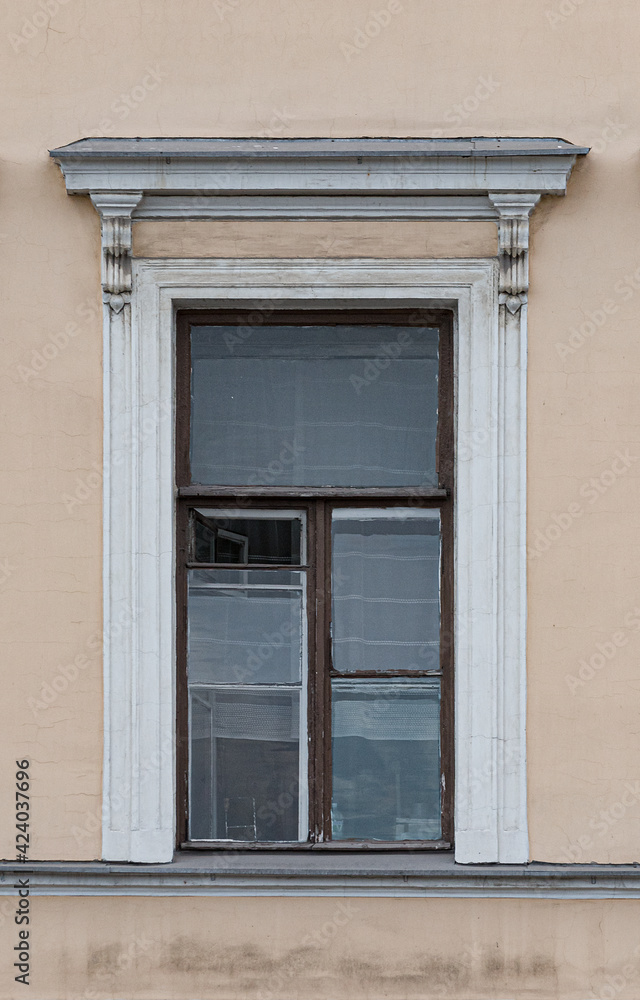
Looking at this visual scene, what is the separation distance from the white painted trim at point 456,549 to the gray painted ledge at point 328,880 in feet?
0.24

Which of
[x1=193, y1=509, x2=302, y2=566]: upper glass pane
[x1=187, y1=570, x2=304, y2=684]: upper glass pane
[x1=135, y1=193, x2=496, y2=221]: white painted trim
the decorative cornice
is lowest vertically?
[x1=187, y1=570, x2=304, y2=684]: upper glass pane

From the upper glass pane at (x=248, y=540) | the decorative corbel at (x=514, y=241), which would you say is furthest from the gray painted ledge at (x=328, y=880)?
the decorative corbel at (x=514, y=241)

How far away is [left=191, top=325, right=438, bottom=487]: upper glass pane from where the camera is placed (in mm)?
4688

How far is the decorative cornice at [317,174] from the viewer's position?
4.45 meters

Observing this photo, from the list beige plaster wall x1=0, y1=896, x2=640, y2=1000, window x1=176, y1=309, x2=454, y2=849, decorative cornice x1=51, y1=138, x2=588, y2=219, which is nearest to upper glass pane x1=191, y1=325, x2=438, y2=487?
window x1=176, y1=309, x2=454, y2=849

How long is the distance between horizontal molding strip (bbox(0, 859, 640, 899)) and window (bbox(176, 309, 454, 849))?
22 cm

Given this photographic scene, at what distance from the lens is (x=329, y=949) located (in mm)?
4414

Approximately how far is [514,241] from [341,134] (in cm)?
82

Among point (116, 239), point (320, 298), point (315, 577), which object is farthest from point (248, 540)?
point (116, 239)

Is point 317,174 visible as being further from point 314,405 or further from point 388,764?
point 388,764

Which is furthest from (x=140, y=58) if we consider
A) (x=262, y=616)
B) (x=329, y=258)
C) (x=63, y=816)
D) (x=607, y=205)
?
(x=63, y=816)

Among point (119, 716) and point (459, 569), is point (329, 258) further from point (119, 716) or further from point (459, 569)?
point (119, 716)

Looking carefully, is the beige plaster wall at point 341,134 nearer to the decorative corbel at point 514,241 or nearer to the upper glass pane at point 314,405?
the decorative corbel at point 514,241

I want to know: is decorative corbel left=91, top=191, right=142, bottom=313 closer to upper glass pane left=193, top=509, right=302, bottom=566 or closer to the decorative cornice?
the decorative cornice
